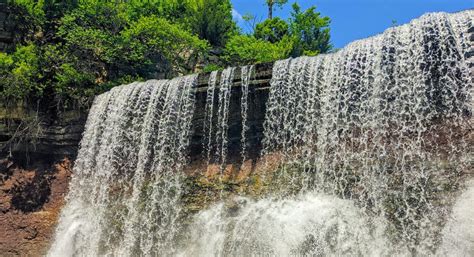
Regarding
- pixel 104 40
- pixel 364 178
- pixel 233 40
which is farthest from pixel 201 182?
pixel 233 40

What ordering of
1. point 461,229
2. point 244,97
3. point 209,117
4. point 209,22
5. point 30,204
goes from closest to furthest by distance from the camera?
point 461,229 < point 244,97 < point 209,117 < point 30,204 < point 209,22

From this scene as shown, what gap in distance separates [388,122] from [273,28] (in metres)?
14.5

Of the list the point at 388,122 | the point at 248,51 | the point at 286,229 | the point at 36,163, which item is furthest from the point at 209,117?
the point at 248,51

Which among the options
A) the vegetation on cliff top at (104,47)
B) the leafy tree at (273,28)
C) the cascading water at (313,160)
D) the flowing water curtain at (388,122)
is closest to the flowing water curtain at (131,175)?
the cascading water at (313,160)

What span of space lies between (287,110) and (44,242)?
7.93 meters

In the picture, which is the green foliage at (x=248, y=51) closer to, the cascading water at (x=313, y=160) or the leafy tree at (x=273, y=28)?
the leafy tree at (x=273, y=28)

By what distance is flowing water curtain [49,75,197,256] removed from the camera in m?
12.8

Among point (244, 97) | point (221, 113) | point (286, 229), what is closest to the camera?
point (286, 229)

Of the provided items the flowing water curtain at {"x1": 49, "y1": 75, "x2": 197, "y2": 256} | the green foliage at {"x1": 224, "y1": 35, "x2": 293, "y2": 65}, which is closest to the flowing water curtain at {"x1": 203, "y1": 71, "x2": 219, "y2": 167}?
the flowing water curtain at {"x1": 49, "y1": 75, "x2": 197, "y2": 256}

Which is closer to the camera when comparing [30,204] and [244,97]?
[244,97]

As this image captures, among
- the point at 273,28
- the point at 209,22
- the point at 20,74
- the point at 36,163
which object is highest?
Result: the point at 273,28

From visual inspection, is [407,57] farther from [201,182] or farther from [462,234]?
[201,182]

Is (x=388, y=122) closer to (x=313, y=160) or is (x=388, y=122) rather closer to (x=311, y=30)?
(x=313, y=160)

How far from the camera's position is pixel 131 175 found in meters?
14.0
